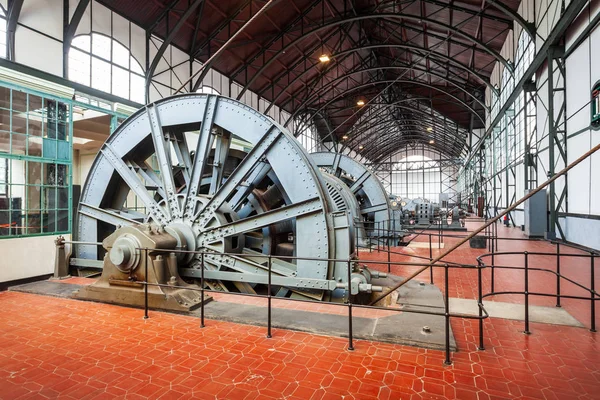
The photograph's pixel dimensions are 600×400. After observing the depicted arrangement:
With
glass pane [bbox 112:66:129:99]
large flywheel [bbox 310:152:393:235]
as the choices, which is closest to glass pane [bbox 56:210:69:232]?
glass pane [bbox 112:66:129:99]

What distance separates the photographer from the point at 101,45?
10.8 meters

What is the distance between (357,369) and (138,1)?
13.6 metres

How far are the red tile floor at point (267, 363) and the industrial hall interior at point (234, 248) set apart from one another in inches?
0.9

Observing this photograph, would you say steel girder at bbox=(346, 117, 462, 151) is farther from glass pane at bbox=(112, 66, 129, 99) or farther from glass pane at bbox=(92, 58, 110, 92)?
glass pane at bbox=(92, 58, 110, 92)

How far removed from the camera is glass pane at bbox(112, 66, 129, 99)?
11.3 meters

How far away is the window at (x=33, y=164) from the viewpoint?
5.88 m

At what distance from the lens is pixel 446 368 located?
9.06 feet

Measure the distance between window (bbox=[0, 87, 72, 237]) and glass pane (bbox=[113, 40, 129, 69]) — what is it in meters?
5.64

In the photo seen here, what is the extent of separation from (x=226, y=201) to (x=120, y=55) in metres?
9.22

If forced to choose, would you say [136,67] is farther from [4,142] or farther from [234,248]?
[234,248]

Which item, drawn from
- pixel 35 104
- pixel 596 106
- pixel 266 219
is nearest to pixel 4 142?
pixel 35 104

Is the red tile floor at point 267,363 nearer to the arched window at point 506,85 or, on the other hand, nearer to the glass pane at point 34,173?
the glass pane at point 34,173

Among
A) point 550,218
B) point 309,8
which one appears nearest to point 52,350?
point 550,218

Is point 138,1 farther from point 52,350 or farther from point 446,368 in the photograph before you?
point 446,368
